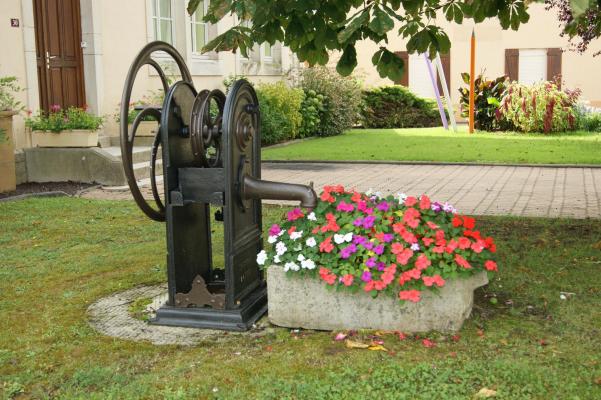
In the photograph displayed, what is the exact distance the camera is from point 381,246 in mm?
4887

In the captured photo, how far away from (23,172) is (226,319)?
774 centimetres

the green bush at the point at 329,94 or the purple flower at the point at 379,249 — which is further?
the green bush at the point at 329,94

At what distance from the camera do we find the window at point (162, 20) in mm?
15367

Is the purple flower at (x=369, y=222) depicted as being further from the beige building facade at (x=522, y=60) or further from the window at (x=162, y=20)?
the beige building facade at (x=522, y=60)

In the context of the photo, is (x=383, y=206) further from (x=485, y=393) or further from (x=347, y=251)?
(x=485, y=393)

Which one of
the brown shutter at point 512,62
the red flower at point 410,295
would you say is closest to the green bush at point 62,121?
the red flower at point 410,295

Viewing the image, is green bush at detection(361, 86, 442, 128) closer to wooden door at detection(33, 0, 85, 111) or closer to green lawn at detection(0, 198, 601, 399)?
wooden door at detection(33, 0, 85, 111)

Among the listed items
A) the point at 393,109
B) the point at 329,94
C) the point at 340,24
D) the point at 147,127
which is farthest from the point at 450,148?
the point at 340,24

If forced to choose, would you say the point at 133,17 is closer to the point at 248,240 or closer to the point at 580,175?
the point at 580,175

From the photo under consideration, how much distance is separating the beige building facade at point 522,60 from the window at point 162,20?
552 inches

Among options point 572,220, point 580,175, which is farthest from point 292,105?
point 572,220

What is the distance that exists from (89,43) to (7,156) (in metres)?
2.78

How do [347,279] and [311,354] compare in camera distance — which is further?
[347,279]

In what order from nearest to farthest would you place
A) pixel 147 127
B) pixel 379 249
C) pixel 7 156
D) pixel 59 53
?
pixel 379 249 < pixel 7 156 < pixel 59 53 < pixel 147 127
